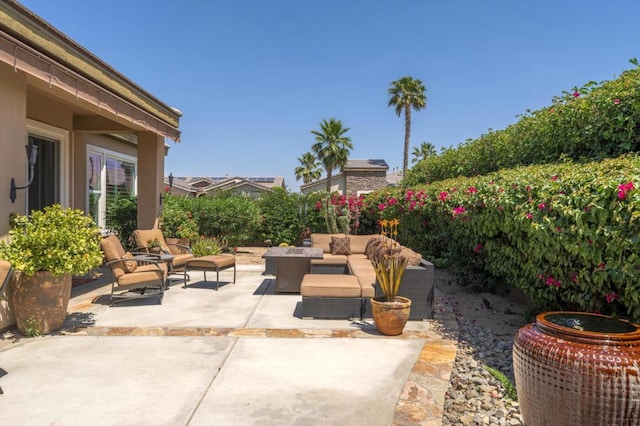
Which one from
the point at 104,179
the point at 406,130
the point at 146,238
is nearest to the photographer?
the point at 146,238

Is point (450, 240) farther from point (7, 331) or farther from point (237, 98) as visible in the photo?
point (237, 98)

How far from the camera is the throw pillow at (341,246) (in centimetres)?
892

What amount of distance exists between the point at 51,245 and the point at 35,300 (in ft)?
2.19

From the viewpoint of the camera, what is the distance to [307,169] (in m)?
47.5

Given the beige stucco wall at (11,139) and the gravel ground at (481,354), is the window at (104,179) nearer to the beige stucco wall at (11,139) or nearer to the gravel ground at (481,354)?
the beige stucco wall at (11,139)

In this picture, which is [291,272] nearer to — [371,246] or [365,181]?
[371,246]

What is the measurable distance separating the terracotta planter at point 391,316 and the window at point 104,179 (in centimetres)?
850

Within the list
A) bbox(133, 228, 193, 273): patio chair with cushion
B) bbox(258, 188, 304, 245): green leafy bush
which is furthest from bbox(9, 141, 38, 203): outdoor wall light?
bbox(258, 188, 304, 245): green leafy bush

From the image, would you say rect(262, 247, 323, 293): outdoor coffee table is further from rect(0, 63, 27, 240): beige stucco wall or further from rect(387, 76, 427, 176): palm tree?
rect(387, 76, 427, 176): palm tree

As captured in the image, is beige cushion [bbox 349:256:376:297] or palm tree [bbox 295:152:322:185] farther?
palm tree [bbox 295:152:322:185]

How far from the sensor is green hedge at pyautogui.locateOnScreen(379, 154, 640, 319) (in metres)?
2.91

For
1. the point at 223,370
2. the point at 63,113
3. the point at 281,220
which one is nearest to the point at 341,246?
the point at 223,370

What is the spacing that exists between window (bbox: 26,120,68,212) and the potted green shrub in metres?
4.24

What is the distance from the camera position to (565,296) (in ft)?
12.9
